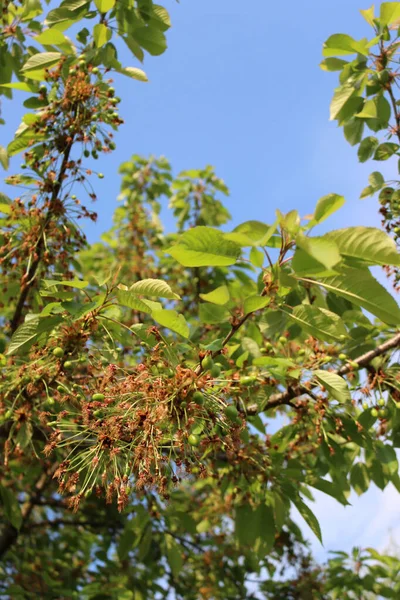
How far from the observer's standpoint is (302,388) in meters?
2.48

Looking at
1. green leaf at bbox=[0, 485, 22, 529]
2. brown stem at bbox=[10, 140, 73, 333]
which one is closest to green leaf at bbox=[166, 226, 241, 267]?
brown stem at bbox=[10, 140, 73, 333]

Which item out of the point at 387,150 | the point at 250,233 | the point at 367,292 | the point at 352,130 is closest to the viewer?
the point at 367,292

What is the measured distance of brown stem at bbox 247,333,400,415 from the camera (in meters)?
2.50

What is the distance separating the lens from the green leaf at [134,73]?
11.0 feet

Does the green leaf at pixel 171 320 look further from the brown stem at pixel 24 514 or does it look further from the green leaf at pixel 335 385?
the brown stem at pixel 24 514

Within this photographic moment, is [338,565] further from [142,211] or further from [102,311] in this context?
[142,211]

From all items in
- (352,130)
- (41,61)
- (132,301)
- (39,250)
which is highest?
(41,61)

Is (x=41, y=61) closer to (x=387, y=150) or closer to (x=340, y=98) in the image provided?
(x=340, y=98)

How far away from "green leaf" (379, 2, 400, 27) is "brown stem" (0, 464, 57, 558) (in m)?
3.98

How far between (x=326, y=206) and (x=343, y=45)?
1845 millimetres

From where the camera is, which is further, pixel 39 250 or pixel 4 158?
pixel 4 158

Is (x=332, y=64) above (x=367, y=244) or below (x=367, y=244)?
above

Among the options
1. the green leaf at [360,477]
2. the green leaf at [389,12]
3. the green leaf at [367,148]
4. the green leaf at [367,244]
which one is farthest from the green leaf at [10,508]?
the green leaf at [389,12]

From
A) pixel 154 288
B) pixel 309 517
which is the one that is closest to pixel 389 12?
pixel 154 288
